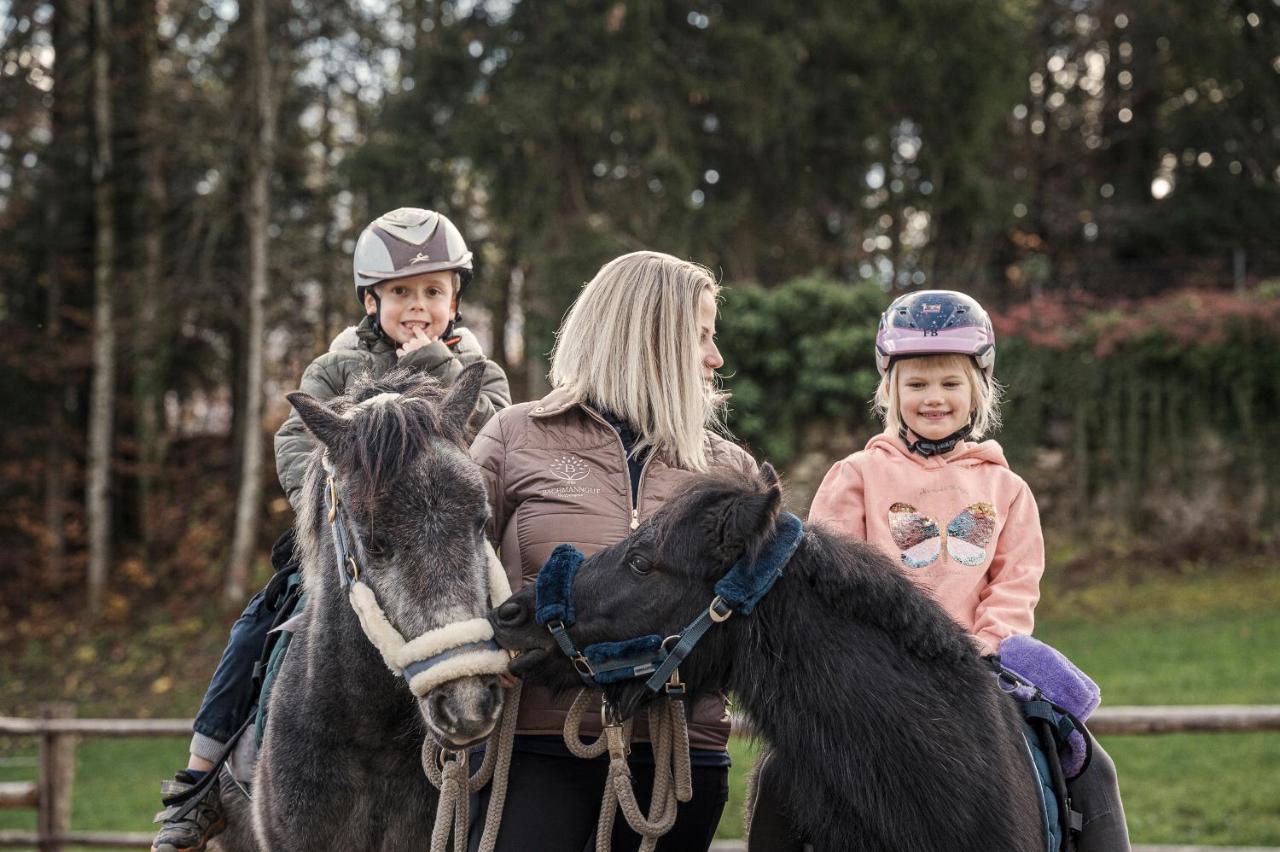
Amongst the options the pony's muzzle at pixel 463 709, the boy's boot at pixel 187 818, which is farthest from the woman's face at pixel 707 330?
the boy's boot at pixel 187 818

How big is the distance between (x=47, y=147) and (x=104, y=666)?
805cm

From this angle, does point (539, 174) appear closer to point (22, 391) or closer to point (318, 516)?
point (22, 391)

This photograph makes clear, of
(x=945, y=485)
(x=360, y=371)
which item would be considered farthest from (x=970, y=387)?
(x=360, y=371)

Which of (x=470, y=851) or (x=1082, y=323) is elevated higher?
(x=1082, y=323)

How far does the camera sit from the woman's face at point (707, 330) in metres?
3.01

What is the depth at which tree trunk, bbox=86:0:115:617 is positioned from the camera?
54.7 ft

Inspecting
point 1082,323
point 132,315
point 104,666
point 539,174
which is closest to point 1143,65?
point 1082,323

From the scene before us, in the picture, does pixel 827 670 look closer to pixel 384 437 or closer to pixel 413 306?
pixel 384 437

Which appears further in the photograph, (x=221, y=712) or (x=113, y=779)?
(x=113, y=779)

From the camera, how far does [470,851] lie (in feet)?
9.16

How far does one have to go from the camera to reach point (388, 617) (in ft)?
8.52

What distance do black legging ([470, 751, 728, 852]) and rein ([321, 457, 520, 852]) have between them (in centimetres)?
5

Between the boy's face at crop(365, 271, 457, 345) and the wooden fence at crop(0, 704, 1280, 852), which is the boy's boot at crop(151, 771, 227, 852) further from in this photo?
the wooden fence at crop(0, 704, 1280, 852)

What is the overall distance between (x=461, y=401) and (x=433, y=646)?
2.29 feet
